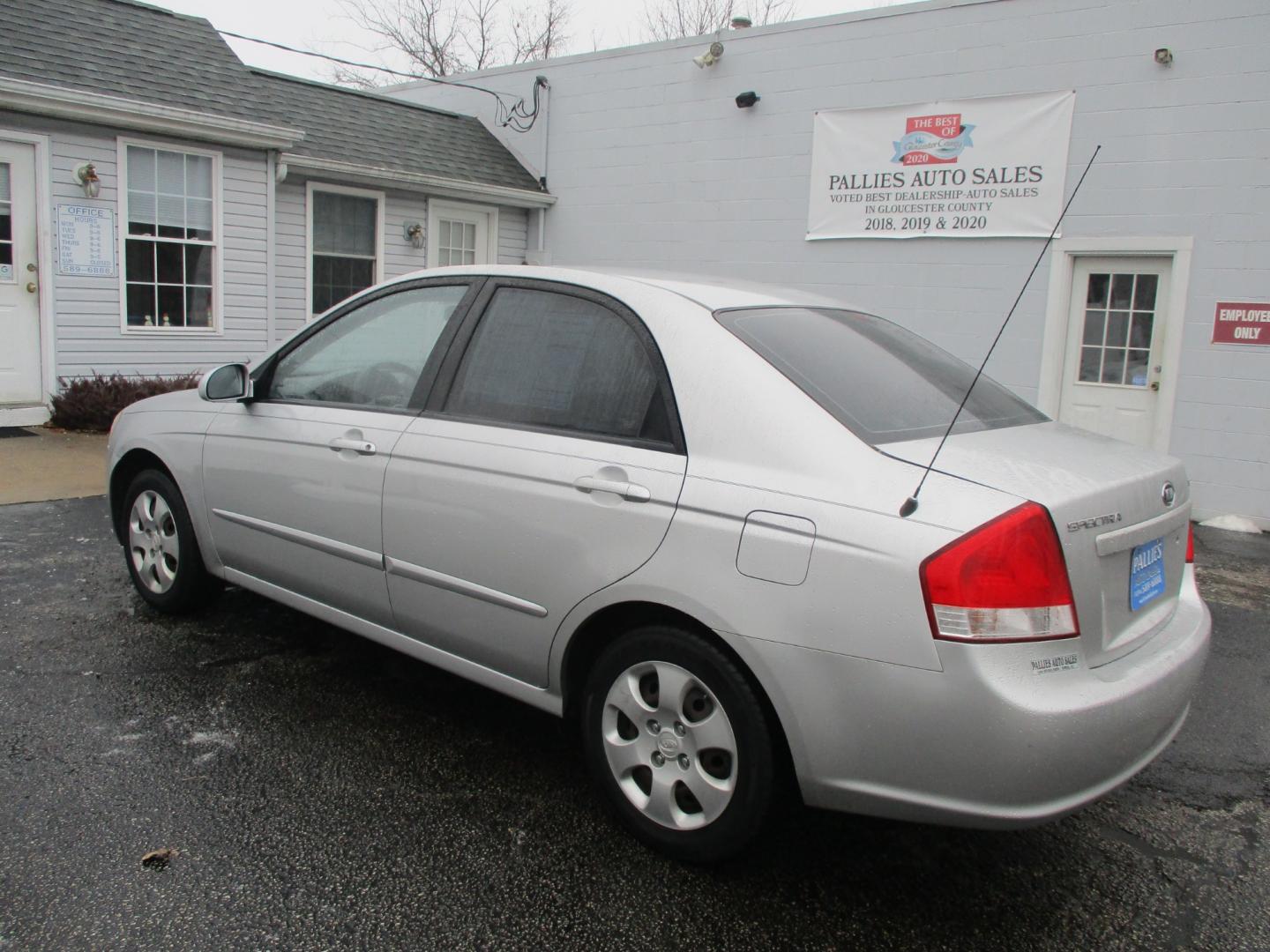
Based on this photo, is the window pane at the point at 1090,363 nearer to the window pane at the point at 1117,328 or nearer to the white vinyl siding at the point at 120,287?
the window pane at the point at 1117,328

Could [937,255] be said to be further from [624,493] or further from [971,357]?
[624,493]

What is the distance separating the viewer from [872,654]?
2.37 metres

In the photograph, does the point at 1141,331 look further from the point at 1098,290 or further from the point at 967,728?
the point at 967,728

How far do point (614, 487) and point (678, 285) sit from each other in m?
0.75

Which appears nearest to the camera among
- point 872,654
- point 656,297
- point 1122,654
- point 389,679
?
point 872,654

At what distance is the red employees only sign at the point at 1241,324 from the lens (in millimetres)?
8242

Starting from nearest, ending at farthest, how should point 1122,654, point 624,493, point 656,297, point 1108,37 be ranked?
point 1122,654, point 624,493, point 656,297, point 1108,37

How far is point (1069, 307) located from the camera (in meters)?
9.20

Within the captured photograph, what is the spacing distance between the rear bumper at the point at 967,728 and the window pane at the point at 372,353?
5.70 feet

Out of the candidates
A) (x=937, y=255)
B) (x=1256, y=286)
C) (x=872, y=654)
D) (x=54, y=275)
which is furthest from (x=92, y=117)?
(x=1256, y=286)

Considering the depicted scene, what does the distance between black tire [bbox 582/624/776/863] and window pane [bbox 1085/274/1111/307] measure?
775 centimetres

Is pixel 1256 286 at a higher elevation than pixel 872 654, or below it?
higher

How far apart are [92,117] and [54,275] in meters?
1.44

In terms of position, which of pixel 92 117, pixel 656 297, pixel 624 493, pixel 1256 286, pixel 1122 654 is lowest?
pixel 1122 654
